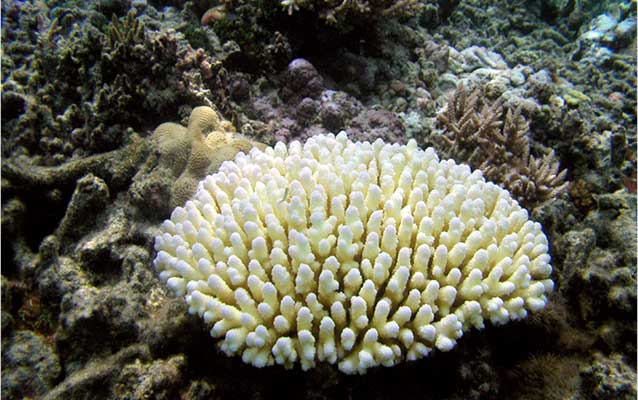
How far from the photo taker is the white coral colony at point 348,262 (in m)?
2.18

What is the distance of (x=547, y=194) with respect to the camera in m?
4.62

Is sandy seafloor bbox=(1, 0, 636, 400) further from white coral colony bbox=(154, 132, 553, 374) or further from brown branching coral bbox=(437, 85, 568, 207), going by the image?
white coral colony bbox=(154, 132, 553, 374)

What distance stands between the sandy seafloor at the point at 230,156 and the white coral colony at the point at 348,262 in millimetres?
282

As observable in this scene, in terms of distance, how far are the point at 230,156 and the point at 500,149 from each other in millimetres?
3193

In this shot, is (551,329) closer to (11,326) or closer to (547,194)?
(547,194)

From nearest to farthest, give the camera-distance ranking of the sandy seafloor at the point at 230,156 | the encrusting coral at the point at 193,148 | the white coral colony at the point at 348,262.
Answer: the white coral colony at the point at 348,262 → the sandy seafloor at the point at 230,156 → the encrusting coral at the point at 193,148

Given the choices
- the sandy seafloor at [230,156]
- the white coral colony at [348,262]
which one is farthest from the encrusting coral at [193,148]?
the white coral colony at [348,262]

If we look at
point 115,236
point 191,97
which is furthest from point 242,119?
point 115,236

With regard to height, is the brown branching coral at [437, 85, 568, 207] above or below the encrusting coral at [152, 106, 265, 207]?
above

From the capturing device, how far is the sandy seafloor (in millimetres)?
2488

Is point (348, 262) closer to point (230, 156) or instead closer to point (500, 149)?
point (230, 156)

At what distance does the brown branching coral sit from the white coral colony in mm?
1996

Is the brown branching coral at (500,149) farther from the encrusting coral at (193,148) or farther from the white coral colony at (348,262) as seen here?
the encrusting coral at (193,148)

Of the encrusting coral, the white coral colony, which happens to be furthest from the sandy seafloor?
the white coral colony
